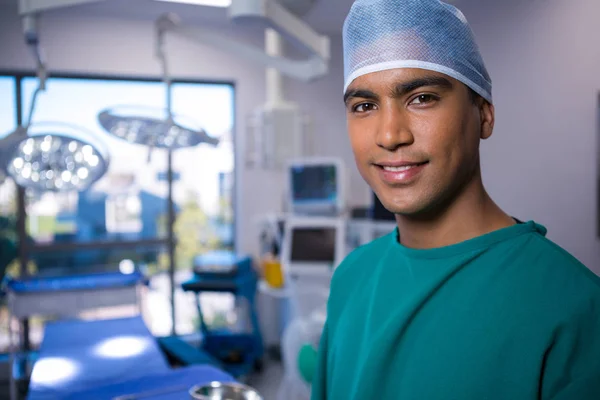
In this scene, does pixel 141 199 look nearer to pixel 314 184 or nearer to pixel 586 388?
pixel 314 184

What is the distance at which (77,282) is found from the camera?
3.80 metres

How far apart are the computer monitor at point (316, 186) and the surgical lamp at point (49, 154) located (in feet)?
6.08

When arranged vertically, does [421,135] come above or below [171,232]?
above

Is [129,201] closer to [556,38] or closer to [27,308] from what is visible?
[27,308]

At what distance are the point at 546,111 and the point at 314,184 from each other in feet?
9.95

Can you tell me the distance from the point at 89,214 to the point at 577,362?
4.47m

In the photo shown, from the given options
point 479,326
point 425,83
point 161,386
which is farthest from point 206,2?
point 479,326

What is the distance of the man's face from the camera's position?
795mm

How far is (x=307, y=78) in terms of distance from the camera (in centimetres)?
198

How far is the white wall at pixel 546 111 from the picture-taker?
79 centimetres

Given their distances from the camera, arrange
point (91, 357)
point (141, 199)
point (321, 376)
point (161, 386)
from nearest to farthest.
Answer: point (321, 376) → point (161, 386) → point (91, 357) → point (141, 199)

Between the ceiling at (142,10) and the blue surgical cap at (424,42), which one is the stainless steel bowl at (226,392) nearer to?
the blue surgical cap at (424,42)

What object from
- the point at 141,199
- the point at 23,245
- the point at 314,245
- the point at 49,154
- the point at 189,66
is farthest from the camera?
the point at 141,199

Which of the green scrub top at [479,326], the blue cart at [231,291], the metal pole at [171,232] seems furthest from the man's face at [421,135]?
the metal pole at [171,232]
